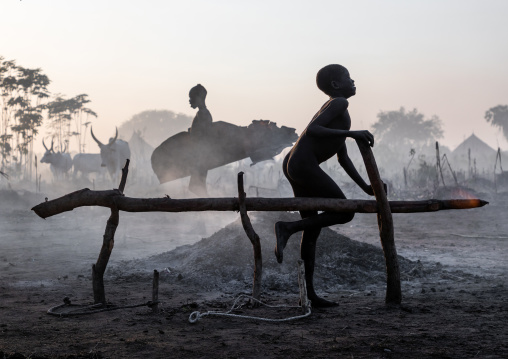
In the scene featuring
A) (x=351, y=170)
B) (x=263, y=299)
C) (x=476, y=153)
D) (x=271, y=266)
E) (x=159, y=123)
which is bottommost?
(x=263, y=299)

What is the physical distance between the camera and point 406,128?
7175cm

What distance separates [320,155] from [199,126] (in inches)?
171

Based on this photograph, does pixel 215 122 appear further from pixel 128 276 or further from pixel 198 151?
pixel 128 276

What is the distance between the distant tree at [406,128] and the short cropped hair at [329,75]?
70.7 meters

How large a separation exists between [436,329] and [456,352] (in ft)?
1.87

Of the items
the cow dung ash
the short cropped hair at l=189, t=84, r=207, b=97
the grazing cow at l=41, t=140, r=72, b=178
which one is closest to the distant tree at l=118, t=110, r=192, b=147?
the grazing cow at l=41, t=140, r=72, b=178

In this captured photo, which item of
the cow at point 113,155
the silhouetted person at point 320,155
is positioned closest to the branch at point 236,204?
the silhouetted person at point 320,155

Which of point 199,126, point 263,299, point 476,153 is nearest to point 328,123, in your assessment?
point 263,299

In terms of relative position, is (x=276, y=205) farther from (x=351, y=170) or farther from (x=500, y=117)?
(x=500, y=117)

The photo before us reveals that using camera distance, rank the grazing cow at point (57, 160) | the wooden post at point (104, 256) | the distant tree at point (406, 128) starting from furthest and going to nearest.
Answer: the distant tree at point (406, 128) < the grazing cow at point (57, 160) < the wooden post at point (104, 256)

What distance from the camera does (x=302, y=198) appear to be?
3994mm

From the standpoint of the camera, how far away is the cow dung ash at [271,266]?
593 centimetres

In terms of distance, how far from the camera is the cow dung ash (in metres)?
5.93

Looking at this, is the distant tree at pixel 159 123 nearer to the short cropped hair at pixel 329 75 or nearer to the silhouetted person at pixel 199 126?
the silhouetted person at pixel 199 126
